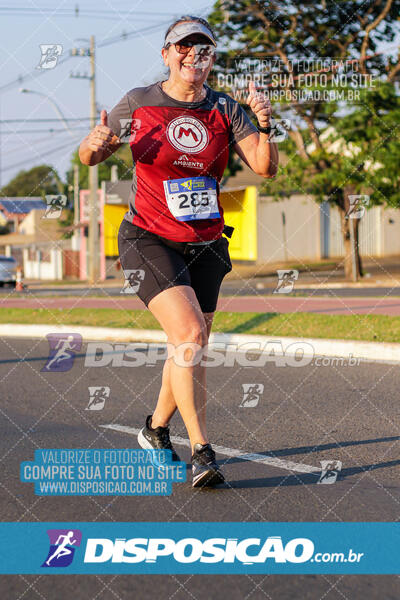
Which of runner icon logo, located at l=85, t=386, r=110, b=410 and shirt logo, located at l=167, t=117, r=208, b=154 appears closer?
shirt logo, located at l=167, t=117, r=208, b=154

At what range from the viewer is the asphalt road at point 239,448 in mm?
2840

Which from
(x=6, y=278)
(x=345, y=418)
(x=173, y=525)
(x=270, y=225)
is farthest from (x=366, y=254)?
(x=173, y=525)

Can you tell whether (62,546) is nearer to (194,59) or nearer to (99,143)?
(99,143)

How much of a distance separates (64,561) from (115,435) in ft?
7.33

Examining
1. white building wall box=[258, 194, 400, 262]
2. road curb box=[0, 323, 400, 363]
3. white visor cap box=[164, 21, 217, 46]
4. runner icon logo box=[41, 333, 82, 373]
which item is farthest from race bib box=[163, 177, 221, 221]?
white building wall box=[258, 194, 400, 262]

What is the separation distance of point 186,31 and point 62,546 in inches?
94.7

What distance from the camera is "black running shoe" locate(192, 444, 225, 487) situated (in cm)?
A: 391

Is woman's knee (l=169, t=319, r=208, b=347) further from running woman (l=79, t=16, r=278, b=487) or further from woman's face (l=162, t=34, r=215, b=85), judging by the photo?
woman's face (l=162, t=34, r=215, b=85)

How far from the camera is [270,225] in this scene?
39250 millimetres

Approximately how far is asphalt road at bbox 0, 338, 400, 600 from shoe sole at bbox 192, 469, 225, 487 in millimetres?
45

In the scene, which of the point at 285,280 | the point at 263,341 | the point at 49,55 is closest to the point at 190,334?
the point at 263,341

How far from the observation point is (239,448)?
4914 millimetres

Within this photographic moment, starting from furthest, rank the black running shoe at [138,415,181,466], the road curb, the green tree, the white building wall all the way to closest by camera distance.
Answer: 1. the white building wall
2. the green tree
3. the road curb
4. the black running shoe at [138,415,181,466]
